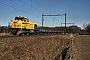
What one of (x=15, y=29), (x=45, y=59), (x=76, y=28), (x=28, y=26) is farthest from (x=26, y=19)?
(x=76, y=28)

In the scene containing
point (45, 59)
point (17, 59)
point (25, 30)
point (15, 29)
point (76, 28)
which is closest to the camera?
point (17, 59)

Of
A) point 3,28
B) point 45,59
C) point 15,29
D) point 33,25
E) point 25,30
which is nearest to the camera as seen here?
point 45,59

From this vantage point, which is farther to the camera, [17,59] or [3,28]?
[3,28]

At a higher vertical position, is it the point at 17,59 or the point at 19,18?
the point at 19,18

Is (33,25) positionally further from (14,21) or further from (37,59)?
(37,59)

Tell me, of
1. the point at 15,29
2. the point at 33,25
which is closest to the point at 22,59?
the point at 15,29

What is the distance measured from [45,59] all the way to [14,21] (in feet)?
99.1

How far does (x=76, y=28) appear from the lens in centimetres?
13200

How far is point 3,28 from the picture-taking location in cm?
5928

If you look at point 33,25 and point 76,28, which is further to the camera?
point 76,28

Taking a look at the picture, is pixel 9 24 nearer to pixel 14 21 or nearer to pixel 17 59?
pixel 14 21

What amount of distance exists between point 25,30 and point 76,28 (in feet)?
303

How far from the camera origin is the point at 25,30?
43125 millimetres

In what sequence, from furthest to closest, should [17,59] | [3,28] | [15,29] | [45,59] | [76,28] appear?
[76,28] → [3,28] → [15,29] → [45,59] → [17,59]
